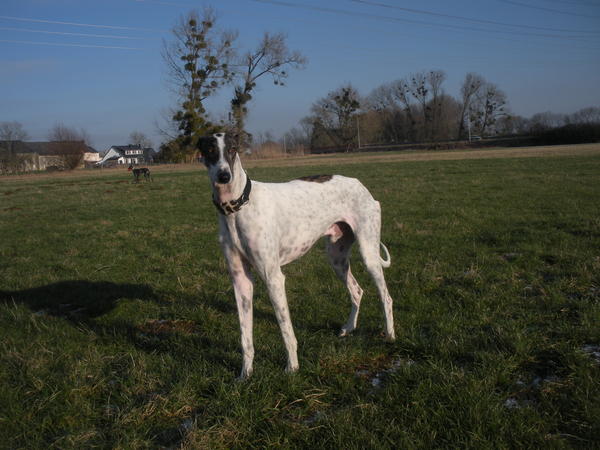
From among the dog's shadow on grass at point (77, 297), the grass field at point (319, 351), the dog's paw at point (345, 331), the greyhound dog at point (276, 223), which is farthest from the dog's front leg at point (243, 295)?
the dog's shadow on grass at point (77, 297)

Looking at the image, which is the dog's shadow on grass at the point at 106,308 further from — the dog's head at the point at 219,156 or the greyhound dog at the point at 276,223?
the dog's head at the point at 219,156

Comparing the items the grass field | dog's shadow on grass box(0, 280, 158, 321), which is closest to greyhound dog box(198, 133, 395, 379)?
the grass field

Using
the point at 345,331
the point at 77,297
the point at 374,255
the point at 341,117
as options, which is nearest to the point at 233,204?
the point at 374,255

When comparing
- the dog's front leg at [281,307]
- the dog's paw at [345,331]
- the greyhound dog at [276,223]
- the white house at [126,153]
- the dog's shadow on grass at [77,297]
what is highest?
the white house at [126,153]

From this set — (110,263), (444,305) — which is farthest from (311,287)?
(110,263)

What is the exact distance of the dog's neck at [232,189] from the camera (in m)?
3.22

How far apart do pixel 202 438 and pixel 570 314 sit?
11.5ft

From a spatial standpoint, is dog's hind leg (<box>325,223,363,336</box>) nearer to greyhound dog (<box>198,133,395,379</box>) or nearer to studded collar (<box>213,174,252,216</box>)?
greyhound dog (<box>198,133,395,379</box>)

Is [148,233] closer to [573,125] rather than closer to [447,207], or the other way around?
[447,207]

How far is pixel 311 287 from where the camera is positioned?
17.7ft

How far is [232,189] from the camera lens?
3.24 meters

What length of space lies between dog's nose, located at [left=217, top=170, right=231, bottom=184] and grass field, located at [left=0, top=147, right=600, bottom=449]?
1.52 meters

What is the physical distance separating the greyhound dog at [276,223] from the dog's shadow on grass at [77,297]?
7.92 feet

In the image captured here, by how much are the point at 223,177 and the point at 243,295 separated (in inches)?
41.8
